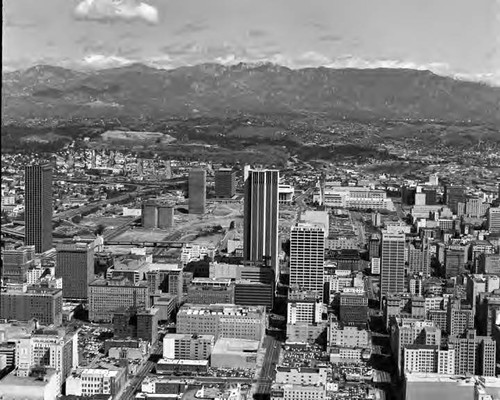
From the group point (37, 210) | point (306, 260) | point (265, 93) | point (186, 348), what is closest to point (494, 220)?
point (306, 260)

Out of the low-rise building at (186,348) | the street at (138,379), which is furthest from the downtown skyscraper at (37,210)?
the low-rise building at (186,348)

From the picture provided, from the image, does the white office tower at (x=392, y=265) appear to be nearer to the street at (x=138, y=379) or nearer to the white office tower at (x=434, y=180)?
the street at (x=138, y=379)

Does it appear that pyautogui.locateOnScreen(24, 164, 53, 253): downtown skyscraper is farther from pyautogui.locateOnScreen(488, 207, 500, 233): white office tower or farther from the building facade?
pyautogui.locateOnScreen(488, 207, 500, 233): white office tower

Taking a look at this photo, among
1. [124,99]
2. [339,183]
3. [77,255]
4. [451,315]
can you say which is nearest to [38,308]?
[77,255]

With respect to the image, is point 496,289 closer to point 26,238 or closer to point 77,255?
point 77,255

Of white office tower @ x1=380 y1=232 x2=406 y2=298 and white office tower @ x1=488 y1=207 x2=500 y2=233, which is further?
white office tower @ x1=488 y1=207 x2=500 y2=233

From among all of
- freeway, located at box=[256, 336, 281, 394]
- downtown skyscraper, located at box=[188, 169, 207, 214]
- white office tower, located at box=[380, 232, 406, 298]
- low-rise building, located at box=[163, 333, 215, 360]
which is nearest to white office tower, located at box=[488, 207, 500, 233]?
white office tower, located at box=[380, 232, 406, 298]
